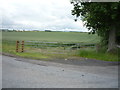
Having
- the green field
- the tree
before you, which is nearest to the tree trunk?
the tree

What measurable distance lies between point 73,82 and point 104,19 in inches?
445

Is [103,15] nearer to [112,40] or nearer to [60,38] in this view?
[112,40]

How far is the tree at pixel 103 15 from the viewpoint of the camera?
570 inches

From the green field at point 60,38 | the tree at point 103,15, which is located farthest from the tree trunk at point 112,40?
the green field at point 60,38

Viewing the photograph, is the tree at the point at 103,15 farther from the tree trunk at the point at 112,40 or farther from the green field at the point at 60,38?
the green field at the point at 60,38

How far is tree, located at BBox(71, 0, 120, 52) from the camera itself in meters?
14.5

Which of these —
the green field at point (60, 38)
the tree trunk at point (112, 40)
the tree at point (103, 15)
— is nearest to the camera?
the tree at point (103, 15)

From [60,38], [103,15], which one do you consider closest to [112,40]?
[103,15]

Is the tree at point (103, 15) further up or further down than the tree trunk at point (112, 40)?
further up

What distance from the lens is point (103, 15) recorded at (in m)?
16.0

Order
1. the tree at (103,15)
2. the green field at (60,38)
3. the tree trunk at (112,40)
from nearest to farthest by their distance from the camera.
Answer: the tree at (103,15)
the tree trunk at (112,40)
the green field at (60,38)

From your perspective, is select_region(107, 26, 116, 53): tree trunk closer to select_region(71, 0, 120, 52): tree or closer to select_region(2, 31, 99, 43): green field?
select_region(71, 0, 120, 52): tree

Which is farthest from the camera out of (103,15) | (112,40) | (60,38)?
(60,38)

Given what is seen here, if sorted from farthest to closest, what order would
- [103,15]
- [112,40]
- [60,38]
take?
[60,38] < [112,40] < [103,15]
